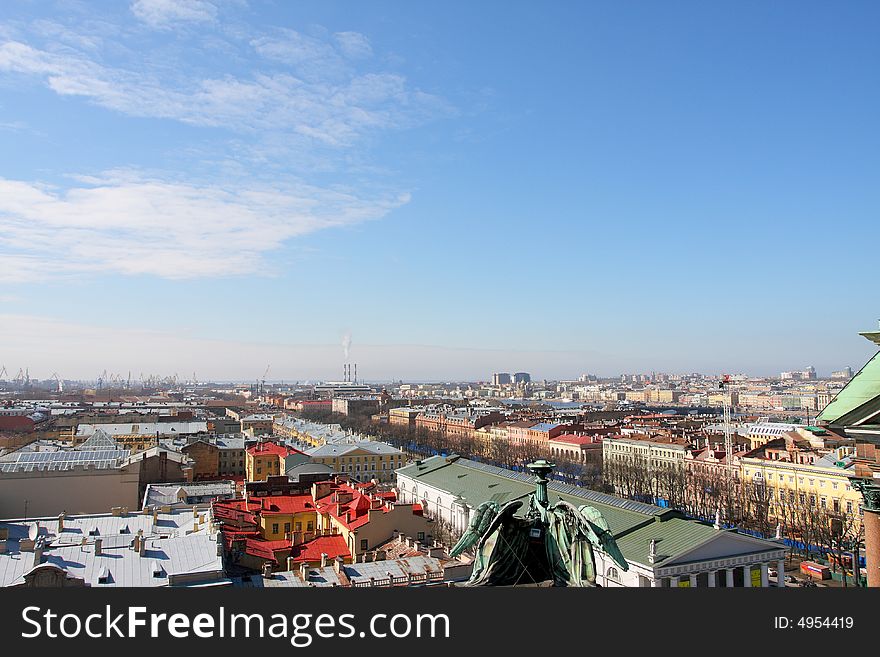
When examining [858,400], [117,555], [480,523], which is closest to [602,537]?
[480,523]

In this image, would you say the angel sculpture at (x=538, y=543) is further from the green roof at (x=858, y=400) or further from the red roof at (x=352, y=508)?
the red roof at (x=352, y=508)

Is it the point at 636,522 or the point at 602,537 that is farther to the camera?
the point at 636,522

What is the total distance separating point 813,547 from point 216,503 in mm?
38676

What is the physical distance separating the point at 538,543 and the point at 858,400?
13.7 feet

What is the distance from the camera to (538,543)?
6898mm

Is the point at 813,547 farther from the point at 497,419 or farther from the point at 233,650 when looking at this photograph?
the point at 497,419

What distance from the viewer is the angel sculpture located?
21.9 ft

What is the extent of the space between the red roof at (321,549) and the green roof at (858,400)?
94.1 ft

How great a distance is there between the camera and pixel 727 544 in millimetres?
28438

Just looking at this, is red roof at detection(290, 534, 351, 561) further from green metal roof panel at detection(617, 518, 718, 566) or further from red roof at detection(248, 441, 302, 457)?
red roof at detection(248, 441, 302, 457)

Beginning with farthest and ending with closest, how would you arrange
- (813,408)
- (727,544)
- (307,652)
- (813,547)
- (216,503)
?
(813,408)
(813,547)
(216,503)
(727,544)
(307,652)

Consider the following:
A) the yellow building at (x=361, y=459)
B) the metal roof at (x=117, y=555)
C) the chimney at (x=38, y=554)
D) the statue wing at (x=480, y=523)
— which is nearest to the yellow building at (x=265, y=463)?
the yellow building at (x=361, y=459)

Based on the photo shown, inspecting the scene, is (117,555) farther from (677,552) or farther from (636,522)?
(636,522)

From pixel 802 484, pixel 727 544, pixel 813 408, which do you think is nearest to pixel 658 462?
pixel 802 484
